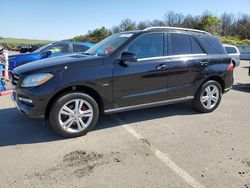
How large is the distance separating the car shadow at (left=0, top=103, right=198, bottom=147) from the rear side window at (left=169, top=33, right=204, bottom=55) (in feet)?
4.67

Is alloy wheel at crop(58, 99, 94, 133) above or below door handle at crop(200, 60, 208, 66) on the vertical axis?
below

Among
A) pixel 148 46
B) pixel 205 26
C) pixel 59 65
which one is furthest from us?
pixel 205 26

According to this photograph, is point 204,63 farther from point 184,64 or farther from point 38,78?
point 38,78

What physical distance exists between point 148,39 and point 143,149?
2204mm

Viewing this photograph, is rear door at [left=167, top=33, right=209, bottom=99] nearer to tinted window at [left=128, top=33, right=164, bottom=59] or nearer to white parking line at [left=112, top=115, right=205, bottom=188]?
tinted window at [left=128, top=33, right=164, bottom=59]

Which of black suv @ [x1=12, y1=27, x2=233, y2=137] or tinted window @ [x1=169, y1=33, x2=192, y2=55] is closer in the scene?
black suv @ [x1=12, y1=27, x2=233, y2=137]

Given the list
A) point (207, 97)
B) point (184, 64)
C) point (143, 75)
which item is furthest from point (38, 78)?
point (207, 97)

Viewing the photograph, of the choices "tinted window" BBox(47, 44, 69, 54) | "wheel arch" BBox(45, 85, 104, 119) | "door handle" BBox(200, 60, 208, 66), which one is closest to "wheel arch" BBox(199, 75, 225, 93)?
"door handle" BBox(200, 60, 208, 66)

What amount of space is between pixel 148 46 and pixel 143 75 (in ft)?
2.02

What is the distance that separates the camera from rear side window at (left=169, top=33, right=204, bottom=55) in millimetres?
5266

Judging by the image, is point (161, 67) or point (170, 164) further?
point (161, 67)

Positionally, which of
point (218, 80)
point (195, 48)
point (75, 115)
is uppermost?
point (195, 48)

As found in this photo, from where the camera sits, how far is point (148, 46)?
5.01 m

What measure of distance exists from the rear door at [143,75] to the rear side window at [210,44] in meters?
1.14
